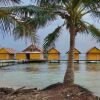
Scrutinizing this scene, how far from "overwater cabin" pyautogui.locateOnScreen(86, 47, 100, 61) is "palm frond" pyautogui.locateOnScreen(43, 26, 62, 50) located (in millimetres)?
50987

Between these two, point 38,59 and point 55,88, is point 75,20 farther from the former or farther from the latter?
point 38,59

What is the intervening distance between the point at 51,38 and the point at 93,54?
173 ft

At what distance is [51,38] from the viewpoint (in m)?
19.3

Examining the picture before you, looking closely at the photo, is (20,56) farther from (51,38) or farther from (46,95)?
(46,95)

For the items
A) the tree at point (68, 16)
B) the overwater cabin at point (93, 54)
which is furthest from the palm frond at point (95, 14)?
the overwater cabin at point (93, 54)

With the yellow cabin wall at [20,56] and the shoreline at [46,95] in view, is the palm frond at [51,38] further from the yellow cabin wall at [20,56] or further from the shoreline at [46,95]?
the yellow cabin wall at [20,56]

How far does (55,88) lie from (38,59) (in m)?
55.3

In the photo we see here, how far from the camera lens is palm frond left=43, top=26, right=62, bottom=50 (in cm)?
1911

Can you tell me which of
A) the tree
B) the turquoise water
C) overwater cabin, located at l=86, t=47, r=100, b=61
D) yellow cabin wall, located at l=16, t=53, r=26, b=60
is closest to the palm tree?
the tree

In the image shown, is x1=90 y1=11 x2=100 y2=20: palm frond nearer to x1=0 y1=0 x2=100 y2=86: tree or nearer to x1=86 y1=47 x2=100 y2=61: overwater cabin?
x1=0 y1=0 x2=100 y2=86: tree

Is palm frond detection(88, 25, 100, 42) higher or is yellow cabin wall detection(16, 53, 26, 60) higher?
palm frond detection(88, 25, 100, 42)

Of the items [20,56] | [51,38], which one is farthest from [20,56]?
[51,38]

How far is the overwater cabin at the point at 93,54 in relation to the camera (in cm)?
7056

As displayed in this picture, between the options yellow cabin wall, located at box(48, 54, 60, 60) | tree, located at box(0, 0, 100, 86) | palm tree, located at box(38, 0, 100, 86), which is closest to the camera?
tree, located at box(0, 0, 100, 86)
